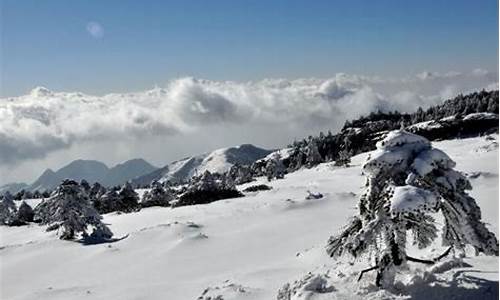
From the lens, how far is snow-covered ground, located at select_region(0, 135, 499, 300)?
19.2 meters

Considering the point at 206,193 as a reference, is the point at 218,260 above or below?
below

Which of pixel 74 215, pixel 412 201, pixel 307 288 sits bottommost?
pixel 307 288

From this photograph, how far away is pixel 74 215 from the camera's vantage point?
43938 mm

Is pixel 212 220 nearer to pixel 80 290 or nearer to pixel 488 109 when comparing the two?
pixel 80 290

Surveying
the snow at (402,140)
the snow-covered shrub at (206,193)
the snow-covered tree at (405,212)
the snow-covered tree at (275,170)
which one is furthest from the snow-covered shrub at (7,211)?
the snow at (402,140)

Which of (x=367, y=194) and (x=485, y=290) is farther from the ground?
(x=367, y=194)

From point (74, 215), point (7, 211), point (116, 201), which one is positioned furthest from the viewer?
point (116, 201)

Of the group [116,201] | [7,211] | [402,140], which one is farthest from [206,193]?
[402,140]

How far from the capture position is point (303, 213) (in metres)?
45.6

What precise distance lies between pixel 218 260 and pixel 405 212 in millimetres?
18823

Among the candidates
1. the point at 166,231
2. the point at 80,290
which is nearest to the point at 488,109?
the point at 166,231

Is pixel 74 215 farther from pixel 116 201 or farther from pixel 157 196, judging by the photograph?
pixel 157 196

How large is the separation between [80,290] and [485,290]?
803 inches

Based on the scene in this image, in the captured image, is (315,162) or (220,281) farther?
(315,162)
